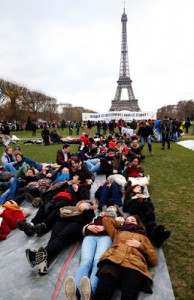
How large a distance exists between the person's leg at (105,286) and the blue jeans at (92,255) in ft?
0.33

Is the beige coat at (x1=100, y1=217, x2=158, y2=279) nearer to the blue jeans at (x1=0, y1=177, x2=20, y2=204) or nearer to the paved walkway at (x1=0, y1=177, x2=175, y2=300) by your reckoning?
the paved walkway at (x1=0, y1=177, x2=175, y2=300)

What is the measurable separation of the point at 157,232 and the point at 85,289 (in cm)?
185

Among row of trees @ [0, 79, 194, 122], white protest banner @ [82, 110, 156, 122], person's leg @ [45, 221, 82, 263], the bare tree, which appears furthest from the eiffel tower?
person's leg @ [45, 221, 82, 263]

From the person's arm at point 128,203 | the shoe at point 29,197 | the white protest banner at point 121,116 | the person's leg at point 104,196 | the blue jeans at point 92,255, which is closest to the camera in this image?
the blue jeans at point 92,255

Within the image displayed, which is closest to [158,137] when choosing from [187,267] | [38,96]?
[187,267]

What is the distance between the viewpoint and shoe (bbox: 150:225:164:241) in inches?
174

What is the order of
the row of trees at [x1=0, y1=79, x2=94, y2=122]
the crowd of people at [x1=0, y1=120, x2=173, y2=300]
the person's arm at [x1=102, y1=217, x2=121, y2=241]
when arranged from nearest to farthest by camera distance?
the crowd of people at [x1=0, y1=120, x2=173, y2=300] → the person's arm at [x1=102, y1=217, x2=121, y2=241] → the row of trees at [x1=0, y1=79, x2=94, y2=122]

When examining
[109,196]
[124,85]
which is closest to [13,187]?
[109,196]

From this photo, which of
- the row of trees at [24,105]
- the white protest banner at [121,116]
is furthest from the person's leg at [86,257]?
the row of trees at [24,105]

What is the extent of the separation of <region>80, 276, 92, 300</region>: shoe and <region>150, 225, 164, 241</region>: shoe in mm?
1779

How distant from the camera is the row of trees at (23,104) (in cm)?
4384

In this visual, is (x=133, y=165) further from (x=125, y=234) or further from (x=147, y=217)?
(x=125, y=234)

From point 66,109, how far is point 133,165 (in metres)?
94.6

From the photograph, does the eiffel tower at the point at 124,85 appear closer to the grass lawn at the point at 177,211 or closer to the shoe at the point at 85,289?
the grass lawn at the point at 177,211
